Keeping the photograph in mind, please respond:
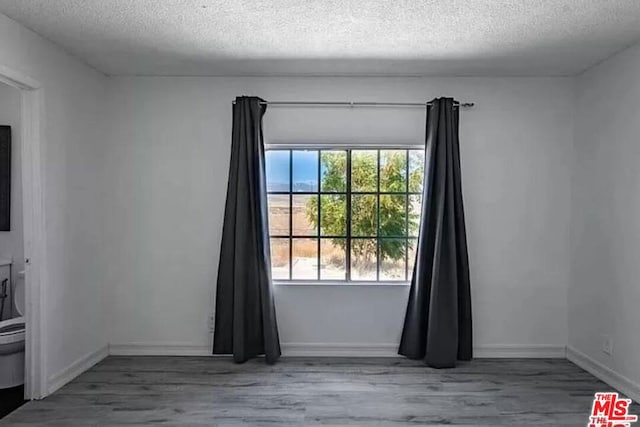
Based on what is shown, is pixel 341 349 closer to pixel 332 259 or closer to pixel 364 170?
pixel 332 259

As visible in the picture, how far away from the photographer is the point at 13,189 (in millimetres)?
4070

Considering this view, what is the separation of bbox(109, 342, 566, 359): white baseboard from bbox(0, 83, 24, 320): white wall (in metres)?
1.09

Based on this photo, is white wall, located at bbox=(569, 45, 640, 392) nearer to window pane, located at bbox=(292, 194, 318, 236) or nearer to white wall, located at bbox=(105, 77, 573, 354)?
white wall, located at bbox=(105, 77, 573, 354)

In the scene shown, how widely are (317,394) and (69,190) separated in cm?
232

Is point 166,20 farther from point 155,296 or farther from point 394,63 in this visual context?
point 155,296

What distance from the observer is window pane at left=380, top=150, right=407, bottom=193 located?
413 centimetres

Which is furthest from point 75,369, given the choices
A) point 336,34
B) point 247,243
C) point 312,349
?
point 336,34

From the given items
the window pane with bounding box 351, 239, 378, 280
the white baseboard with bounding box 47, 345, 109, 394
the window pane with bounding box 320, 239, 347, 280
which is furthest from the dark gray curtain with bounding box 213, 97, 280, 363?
the white baseboard with bounding box 47, 345, 109, 394

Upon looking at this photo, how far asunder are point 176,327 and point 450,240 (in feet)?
7.94

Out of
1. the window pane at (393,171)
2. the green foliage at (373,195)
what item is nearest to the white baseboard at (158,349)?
the green foliage at (373,195)

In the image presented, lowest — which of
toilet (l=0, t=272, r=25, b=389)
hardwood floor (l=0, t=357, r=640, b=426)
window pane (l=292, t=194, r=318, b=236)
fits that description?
hardwood floor (l=0, t=357, r=640, b=426)

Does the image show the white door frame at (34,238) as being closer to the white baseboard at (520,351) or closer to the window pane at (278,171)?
the window pane at (278,171)

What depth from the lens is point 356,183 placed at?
4.14 metres

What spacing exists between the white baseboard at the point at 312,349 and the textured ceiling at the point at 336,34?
230cm
